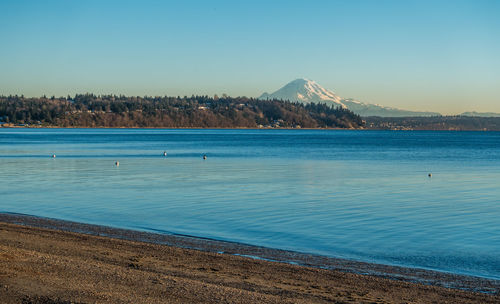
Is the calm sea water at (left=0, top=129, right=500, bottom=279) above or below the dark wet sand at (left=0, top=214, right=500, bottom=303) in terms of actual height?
below

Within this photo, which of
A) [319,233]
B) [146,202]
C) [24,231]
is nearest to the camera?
[24,231]

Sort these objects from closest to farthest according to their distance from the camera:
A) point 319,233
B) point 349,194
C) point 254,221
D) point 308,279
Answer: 1. point 308,279
2. point 319,233
3. point 254,221
4. point 349,194

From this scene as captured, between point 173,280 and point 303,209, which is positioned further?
point 303,209

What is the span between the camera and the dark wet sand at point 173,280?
10125 mm

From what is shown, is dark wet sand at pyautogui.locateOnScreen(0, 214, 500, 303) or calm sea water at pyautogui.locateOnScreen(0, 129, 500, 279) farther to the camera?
calm sea water at pyautogui.locateOnScreen(0, 129, 500, 279)

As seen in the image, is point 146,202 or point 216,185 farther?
point 216,185

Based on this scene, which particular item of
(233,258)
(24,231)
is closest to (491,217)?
(233,258)

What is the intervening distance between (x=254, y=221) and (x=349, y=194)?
11301 millimetres

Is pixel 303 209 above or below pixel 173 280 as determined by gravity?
below

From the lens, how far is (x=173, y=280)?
37.4 feet

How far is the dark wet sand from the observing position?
10.1m

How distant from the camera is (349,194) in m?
31.9

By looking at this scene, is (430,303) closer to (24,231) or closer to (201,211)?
(24,231)

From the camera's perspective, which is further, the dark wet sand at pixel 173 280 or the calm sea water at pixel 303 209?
the calm sea water at pixel 303 209
